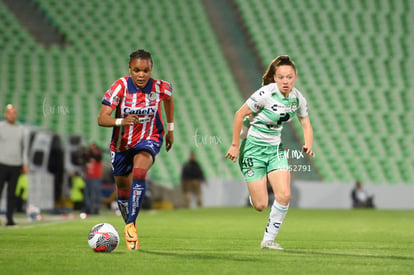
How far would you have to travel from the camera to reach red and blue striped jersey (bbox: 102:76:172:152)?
773 centimetres

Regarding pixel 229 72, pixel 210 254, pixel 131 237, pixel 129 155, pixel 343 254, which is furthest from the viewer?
pixel 229 72

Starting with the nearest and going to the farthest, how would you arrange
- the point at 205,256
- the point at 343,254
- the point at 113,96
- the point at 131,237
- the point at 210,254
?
the point at 205,256, the point at 210,254, the point at 343,254, the point at 131,237, the point at 113,96

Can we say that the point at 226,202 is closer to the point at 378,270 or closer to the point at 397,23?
the point at 397,23

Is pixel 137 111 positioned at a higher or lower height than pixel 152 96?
lower

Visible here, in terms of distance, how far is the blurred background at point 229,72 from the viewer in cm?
2469

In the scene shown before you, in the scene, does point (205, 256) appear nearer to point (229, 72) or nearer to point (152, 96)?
point (152, 96)

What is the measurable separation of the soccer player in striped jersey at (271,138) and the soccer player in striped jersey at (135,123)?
2.86 feet

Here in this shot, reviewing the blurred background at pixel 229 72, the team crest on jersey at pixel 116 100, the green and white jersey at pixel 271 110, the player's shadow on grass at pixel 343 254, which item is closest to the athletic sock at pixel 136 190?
the team crest on jersey at pixel 116 100

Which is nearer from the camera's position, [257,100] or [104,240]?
[104,240]

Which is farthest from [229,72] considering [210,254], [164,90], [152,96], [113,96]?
[210,254]

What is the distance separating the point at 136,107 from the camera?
7785 mm

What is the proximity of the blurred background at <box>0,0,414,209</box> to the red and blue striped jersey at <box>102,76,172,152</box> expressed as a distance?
15.0 metres

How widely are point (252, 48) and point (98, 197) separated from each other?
13128 mm

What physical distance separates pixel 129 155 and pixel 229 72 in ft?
66.2
